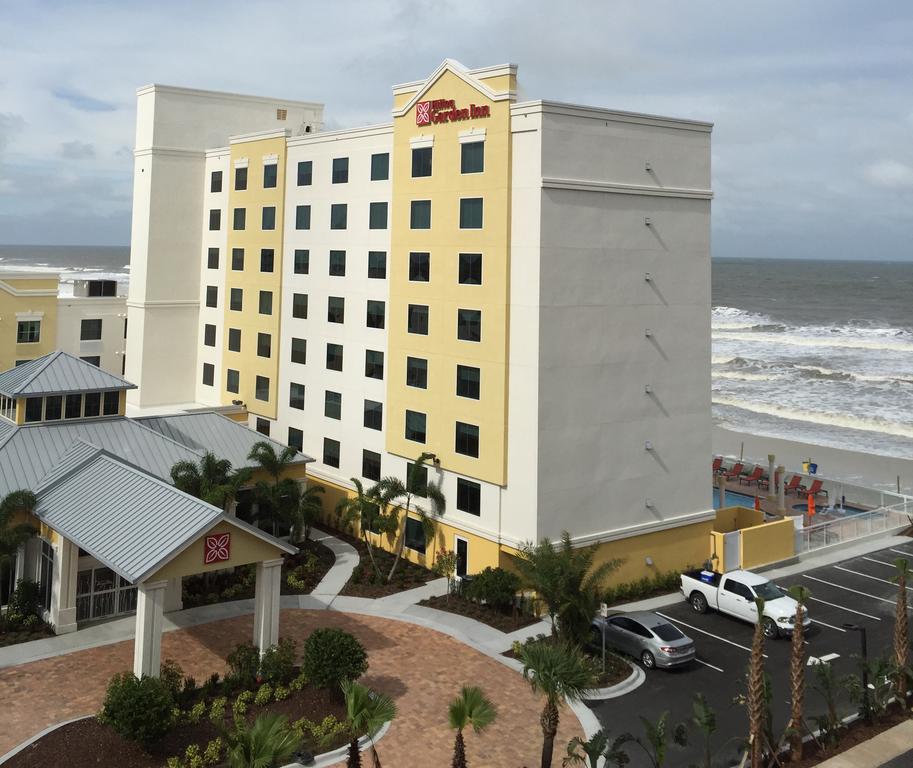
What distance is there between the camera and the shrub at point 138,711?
19500 millimetres

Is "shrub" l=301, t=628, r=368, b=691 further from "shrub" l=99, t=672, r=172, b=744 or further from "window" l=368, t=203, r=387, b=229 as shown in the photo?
"window" l=368, t=203, r=387, b=229

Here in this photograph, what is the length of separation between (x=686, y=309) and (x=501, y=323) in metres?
7.85

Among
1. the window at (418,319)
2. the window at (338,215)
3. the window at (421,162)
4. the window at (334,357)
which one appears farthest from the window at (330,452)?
the window at (421,162)

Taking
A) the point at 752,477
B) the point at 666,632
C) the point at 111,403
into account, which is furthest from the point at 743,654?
the point at 111,403

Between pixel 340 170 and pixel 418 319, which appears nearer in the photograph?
pixel 418 319

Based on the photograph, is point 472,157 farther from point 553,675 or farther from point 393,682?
point 553,675

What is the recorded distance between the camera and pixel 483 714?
14977 mm

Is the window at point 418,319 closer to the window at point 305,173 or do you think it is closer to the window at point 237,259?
the window at point 305,173

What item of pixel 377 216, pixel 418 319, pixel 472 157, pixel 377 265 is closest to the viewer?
pixel 472 157

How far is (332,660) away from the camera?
2230 cm

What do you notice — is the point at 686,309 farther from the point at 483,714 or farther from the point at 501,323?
the point at 483,714

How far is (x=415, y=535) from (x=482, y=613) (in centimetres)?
621

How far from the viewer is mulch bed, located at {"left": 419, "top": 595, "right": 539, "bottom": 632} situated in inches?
1141

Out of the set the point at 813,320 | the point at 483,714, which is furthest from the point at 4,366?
the point at 813,320
